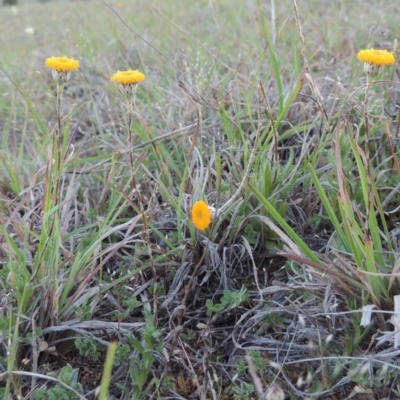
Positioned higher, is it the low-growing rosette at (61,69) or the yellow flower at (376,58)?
the low-growing rosette at (61,69)

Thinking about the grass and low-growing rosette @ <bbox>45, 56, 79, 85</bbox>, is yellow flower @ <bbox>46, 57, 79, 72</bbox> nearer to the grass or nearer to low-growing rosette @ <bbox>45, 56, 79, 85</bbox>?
low-growing rosette @ <bbox>45, 56, 79, 85</bbox>

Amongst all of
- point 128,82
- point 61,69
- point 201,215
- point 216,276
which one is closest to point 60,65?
point 61,69

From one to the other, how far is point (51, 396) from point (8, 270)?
36cm

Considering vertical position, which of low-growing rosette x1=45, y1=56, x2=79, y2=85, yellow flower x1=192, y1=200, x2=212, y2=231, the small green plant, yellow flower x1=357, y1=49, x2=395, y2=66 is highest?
low-growing rosette x1=45, y1=56, x2=79, y2=85

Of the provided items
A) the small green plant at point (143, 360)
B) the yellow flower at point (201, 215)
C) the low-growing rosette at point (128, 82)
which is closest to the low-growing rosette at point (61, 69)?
the low-growing rosette at point (128, 82)

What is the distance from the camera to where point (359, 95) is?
1777mm

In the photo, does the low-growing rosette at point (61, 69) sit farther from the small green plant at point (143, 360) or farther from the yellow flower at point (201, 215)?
the small green plant at point (143, 360)

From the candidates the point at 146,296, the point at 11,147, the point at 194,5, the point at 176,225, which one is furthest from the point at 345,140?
the point at 194,5

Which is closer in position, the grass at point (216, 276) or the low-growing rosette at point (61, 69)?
the grass at point (216, 276)

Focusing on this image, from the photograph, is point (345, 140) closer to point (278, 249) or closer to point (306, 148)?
point (306, 148)

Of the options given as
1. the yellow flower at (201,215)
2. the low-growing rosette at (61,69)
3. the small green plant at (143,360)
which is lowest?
the small green plant at (143,360)

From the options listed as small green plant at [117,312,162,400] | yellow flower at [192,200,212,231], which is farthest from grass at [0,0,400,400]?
yellow flower at [192,200,212,231]

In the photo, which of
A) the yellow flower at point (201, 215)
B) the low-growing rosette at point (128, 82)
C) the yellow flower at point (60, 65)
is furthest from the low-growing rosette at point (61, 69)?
the yellow flower at point (201, 215)

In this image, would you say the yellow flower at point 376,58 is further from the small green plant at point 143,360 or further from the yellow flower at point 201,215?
the small green plant at point 143,360
